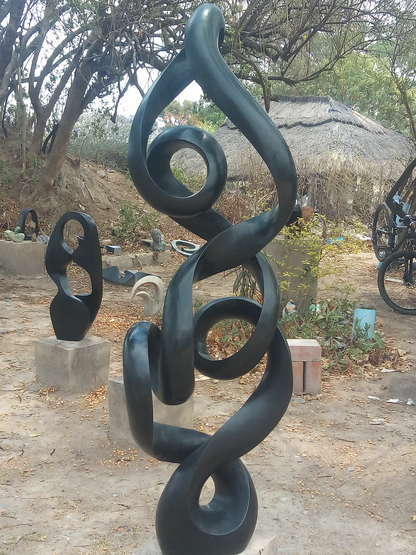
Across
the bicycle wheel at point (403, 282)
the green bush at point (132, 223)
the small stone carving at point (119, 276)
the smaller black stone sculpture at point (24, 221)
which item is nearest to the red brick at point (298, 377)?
the bicycle wheel at point (403, 282)

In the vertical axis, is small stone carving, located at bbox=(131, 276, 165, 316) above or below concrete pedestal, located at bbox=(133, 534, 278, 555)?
above

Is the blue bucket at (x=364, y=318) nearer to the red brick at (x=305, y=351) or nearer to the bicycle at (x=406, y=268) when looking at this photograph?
the red brick at (x=305, y=351)

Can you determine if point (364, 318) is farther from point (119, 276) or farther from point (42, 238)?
point (42, 238)

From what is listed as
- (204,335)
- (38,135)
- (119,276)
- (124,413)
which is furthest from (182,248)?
(204,335)

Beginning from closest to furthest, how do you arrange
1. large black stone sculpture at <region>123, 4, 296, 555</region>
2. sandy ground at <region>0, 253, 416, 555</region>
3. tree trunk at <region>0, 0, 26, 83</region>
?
large black stone sculpture at <region>123, 4, 296, 555</region>, sandy ground at <region>0, 253, 416, 555</region>, tree trunk at <region>0, 0, 26, 83</region>

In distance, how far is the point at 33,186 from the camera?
11.2m

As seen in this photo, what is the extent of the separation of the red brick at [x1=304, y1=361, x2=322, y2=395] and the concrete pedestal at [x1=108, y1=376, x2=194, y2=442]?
1.33 m

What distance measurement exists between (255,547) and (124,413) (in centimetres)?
174

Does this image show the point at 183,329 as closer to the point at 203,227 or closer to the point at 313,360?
the point at 203,227

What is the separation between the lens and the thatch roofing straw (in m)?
17.1

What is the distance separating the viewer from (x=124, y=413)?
3832 mm

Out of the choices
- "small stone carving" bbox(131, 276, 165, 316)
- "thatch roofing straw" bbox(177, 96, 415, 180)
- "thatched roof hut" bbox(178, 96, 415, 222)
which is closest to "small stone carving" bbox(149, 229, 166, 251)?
"small stone carving" bbox(131, 276, 165, 316)

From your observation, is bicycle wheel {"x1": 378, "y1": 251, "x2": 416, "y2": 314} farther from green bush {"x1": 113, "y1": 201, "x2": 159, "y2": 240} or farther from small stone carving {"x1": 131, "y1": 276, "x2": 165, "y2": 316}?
green bush {"x1": 113, "y1": 201, "x2": 159, "y2": 240}

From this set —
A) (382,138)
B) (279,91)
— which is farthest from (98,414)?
(279,91)
